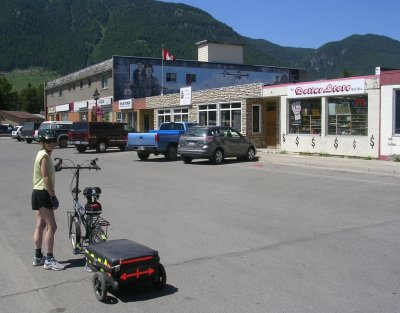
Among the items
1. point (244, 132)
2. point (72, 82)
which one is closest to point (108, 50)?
point (72, 82)

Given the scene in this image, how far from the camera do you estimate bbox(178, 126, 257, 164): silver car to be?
2122cm

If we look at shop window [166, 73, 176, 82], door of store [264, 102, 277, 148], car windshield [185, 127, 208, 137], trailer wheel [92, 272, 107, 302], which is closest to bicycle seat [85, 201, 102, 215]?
trailer wheel [92, 272, 107, 302]

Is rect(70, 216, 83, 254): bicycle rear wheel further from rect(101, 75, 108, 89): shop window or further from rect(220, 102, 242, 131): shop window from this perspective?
rect(101, 75, 108, 89): shop window

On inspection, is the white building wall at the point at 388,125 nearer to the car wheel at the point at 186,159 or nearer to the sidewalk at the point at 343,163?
the sidewalk at the point at 343,163

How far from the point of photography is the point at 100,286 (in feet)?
17.2

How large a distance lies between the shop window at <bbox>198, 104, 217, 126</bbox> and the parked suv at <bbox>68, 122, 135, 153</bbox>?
16.3 ft

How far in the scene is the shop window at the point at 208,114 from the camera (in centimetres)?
3238

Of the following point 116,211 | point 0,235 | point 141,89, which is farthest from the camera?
point 141,89

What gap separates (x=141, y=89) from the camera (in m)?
50.0

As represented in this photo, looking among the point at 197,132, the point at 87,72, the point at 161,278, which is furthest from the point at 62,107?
the point at 161,278

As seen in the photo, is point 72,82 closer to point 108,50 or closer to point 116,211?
point 116,211

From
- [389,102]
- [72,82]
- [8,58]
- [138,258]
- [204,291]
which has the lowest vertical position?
[204,291]

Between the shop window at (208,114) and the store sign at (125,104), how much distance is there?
12613 mm

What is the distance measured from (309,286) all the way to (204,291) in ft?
3.79
